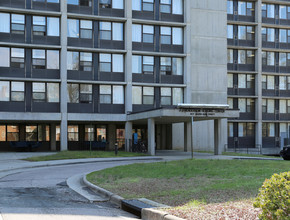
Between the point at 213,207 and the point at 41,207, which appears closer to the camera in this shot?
the point at 213,207

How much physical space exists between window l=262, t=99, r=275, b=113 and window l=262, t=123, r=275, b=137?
1.78 m

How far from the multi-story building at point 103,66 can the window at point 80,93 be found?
0.09m

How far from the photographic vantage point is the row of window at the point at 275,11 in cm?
5175

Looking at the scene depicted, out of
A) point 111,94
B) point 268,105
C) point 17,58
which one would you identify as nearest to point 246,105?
point 268,105

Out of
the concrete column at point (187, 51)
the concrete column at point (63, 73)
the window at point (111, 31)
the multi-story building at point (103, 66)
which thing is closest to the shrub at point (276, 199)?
the multi-story building at point (103, 66)

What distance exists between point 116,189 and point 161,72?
29489 mm

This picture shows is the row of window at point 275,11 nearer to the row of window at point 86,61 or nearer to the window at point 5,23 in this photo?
the row of window at point 86,61

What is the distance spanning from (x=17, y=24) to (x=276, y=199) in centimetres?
3465

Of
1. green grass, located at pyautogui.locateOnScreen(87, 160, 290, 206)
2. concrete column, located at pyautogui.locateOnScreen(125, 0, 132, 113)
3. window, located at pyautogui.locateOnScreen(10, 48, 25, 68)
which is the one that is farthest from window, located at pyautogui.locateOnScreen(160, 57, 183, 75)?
green grass, located at pyautogui.locateOnScreen(87, 160, 290, 206)

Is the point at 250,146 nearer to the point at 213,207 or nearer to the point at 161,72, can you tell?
the point at 161,72

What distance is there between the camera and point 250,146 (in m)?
51.1

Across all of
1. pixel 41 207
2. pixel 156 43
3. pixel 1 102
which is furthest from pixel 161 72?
pixel 41 207

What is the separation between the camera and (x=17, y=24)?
36781mm

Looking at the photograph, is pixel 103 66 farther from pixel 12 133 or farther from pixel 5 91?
pixel 12 133
